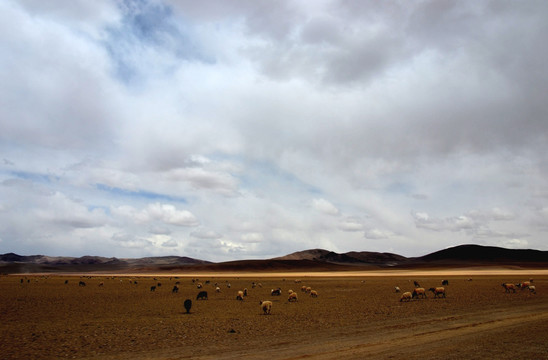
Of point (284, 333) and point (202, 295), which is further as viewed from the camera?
point (202, 295)

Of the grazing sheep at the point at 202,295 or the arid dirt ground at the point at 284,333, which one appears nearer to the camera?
the arid dirt ground at the point at 284,333

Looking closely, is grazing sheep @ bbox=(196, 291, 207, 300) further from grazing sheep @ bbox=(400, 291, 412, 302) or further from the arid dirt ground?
grazing sheep @ bbox=(400, 291, 412, 302)

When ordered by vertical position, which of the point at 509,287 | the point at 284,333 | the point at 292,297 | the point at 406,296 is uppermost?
the point at 509,287

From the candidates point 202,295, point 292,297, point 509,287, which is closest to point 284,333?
point 292,297

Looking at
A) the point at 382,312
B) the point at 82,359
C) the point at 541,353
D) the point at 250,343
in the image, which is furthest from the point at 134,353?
the point at 382,312

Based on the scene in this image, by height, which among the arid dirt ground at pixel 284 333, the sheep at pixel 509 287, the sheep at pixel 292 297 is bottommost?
the arid dirt ground at pixel 284 333

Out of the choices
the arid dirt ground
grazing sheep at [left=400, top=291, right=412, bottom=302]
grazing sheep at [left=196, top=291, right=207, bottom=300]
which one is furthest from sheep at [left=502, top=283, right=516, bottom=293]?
grazing sheep at [left=196, top=291, right=207, bottom=300]

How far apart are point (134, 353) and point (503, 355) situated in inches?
422

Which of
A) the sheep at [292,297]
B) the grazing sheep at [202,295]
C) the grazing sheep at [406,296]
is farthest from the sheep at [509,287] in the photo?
the grazing sheep at [202,295]

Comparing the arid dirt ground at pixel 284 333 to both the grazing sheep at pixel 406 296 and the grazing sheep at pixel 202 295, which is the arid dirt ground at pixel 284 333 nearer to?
the grazing sheep at pixel 406 296

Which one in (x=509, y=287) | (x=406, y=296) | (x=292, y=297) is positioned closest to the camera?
(x=406, y=296)

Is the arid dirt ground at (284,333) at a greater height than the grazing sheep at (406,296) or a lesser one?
lesser

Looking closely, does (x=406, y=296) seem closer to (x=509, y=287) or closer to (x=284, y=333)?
(x=509, y=287)

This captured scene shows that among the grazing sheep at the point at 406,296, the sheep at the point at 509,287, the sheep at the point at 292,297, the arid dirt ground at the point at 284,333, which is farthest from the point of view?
the sheep at the point at 509,287
